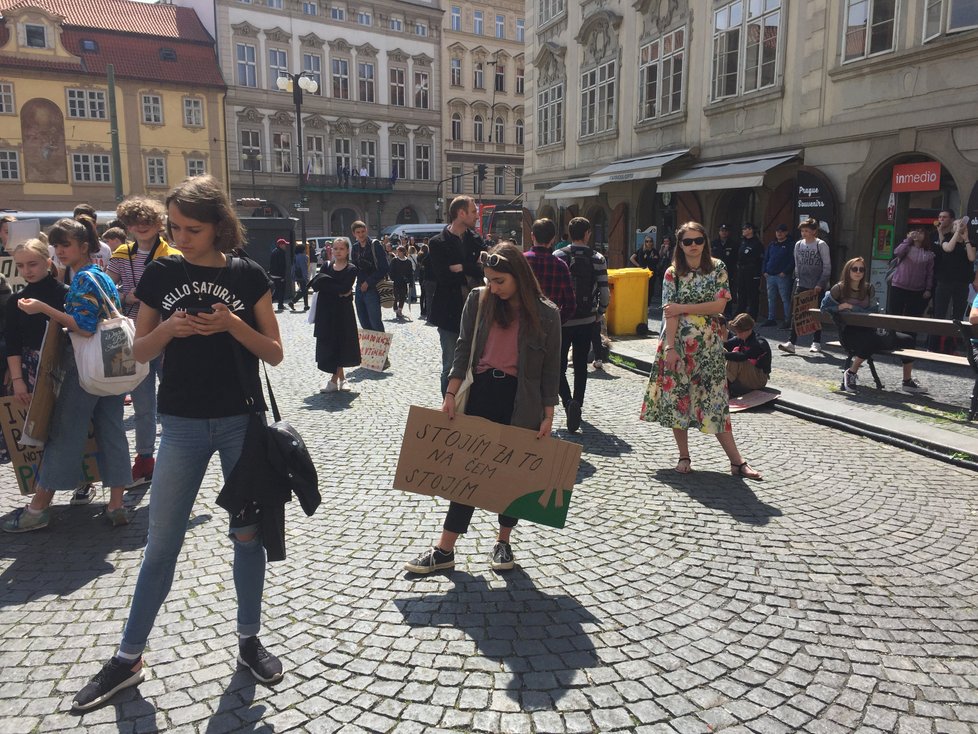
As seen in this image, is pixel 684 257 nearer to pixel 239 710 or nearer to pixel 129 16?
pixel 239 710

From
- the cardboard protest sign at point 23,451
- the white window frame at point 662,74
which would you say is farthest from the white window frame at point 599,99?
the cardboard protest sign at point 23,451

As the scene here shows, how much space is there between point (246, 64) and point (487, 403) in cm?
5043

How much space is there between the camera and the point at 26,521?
4520mm

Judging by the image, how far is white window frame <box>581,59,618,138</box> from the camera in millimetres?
Result: 22047

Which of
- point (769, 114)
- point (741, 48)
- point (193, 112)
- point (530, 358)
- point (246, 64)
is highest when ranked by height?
point (246, 64)

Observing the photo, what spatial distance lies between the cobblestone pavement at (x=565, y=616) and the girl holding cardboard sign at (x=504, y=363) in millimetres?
322

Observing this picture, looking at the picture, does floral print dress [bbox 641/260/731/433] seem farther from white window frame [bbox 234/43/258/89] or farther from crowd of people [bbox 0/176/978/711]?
white window frame [bbox 234/43/258/89]

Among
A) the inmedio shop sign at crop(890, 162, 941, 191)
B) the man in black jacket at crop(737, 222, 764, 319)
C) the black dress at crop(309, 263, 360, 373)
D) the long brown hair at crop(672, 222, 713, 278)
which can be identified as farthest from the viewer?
the man in black jacket at crop(737, 222, 764, 319)

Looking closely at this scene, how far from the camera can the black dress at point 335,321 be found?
8.66 m

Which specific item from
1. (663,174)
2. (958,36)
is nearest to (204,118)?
(663,174)

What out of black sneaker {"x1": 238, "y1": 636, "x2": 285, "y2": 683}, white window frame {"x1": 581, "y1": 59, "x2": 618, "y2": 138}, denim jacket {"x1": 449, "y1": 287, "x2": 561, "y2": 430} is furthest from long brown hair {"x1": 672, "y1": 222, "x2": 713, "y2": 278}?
white window frame {"x1": 581, "y1": 59, "x2": 618, "y2": 138}

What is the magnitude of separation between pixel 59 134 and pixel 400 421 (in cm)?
4322

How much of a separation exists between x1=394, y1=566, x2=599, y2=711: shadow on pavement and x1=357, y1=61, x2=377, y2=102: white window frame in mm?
53719

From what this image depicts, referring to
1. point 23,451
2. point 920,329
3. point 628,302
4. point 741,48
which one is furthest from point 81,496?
point 741,48
